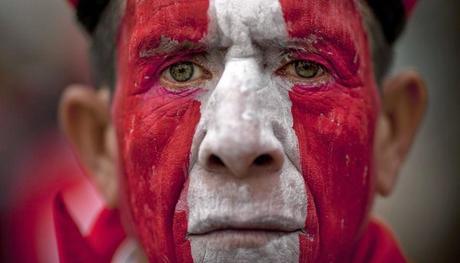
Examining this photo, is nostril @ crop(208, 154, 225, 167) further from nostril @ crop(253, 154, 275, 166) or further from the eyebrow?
the eyebrow

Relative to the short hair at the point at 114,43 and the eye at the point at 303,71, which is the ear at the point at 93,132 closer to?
the short hair at the point at 114,43

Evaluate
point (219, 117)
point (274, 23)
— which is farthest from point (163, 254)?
point (274, 23)

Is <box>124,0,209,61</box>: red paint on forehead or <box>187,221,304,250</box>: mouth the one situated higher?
<box>124,0,209,61</box>: red paint on forehead

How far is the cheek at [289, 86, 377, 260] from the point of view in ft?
6.40

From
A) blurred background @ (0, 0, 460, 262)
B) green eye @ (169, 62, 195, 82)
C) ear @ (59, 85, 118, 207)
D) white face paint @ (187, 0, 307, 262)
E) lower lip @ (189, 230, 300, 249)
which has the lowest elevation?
blurred background @ (0, 0, 460, 262)

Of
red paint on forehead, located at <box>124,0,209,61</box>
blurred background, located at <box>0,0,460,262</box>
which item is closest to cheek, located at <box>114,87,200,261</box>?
red paint on forehead, located at <box>124,0,209,61</box>

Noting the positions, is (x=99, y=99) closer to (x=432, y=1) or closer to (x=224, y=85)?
(x=224, y=85)

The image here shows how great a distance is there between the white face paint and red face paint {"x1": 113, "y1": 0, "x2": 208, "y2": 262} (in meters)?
0.04

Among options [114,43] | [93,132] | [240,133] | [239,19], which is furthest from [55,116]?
[240,133]

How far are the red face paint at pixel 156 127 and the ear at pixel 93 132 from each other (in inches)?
14.3

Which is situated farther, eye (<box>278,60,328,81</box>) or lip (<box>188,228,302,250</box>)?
eye (<box>278,60,328,81</box>)

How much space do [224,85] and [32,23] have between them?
107 inches

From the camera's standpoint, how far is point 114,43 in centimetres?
222

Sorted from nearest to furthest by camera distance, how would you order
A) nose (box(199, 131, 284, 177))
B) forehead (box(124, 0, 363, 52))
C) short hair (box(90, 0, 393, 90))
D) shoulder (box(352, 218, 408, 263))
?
nose (box(199, 131, 284, 177)) → forehead (box(124, 0, 363, 52)) → short hair (box(90, 0, 393, 90)) → shoulder (box(352, 218, 408, 263))
